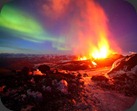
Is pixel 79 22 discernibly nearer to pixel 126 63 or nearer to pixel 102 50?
pixel 102 50

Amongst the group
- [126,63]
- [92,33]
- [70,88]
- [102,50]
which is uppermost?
[92,33]

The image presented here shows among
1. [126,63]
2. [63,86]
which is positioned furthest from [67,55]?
[126,63]

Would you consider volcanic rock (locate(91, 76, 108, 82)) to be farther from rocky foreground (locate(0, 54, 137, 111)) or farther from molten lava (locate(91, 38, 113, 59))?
molten lava (locate(91, 38, 113, 59))

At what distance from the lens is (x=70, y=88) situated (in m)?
1.95

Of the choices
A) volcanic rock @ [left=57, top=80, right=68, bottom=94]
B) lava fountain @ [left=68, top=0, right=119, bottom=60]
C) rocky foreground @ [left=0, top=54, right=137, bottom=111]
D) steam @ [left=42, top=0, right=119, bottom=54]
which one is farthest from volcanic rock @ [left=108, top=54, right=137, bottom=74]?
volcanic rock @ [left=57, top=80, right=68, bottom=94]

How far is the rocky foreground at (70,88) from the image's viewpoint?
190 centimetres

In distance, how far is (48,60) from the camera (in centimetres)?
197

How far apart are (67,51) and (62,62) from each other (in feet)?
0.37

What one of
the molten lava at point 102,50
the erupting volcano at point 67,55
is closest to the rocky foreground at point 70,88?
the erupting volcano at point 67,55

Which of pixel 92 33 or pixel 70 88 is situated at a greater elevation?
pixel 92 33

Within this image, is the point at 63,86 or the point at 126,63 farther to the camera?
the point at 126,63

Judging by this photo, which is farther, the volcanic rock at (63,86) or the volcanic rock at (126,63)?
the volcanic rock at (126,63)

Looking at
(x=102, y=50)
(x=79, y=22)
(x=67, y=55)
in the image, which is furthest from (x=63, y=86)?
(x=79, y=22)

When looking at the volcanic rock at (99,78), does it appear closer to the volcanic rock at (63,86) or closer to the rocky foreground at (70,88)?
the rocky foreground at (70,88)
